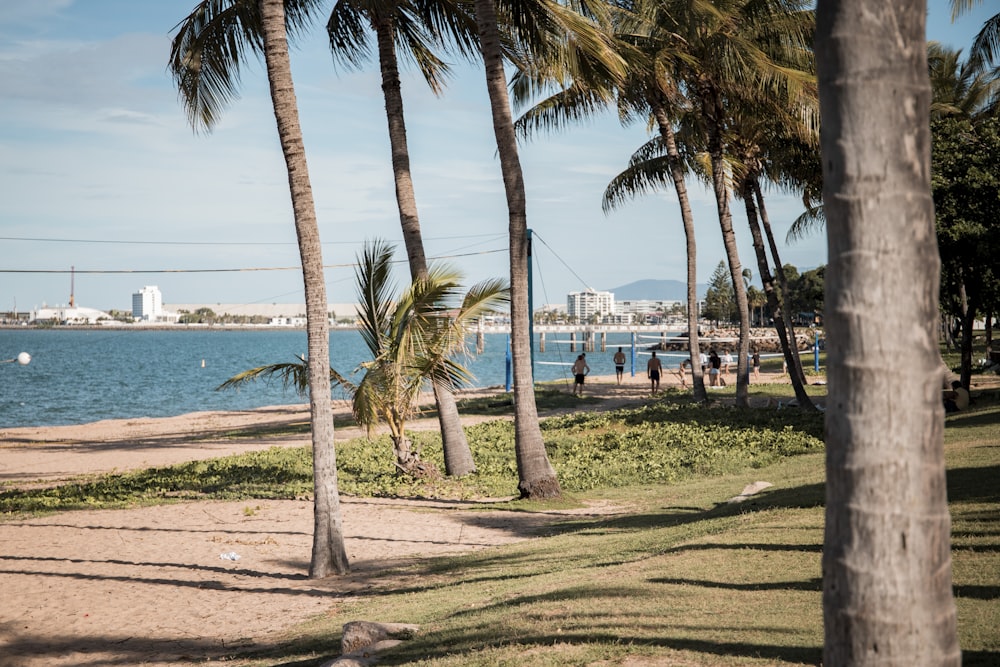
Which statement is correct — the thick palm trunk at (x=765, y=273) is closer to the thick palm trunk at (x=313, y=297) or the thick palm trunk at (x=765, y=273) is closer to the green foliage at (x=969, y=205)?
the green foliage at (x=969, y=205)

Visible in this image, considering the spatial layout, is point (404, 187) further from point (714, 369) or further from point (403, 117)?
point (714, 369)

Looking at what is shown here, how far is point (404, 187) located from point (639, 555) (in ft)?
30.6

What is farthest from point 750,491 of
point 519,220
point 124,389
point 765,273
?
point 124,389

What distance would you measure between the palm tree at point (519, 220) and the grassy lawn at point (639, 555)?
58cm

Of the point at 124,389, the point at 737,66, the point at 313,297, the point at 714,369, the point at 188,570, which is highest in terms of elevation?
the point at 737,66

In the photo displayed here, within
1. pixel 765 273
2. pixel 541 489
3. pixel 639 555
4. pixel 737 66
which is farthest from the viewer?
pixel 765 273

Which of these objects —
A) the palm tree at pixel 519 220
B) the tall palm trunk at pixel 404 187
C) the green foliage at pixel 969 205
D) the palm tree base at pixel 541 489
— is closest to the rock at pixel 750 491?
the palm tree base at pixel 541 489

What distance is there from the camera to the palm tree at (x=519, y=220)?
13.0 metres

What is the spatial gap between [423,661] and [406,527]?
6.99 m

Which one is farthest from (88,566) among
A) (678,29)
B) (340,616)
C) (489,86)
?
(678,29)

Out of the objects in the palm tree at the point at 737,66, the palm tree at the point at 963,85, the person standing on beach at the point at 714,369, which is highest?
the palm tree at the point at 963,85

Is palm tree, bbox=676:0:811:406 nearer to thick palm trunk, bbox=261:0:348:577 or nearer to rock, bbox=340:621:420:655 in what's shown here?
thick palm trunk, bbox=261:0:348:577

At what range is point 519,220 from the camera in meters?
13.2

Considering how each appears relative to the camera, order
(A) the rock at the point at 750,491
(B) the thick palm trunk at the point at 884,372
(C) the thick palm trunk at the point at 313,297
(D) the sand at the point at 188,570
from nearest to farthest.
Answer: (B) the thick palm trunk at the point at 884,372 < (D) the sand at the point at 188,570 < (C) the thick palm trunk at the point at 313,297 < (A) the rock at the point at 750,491
